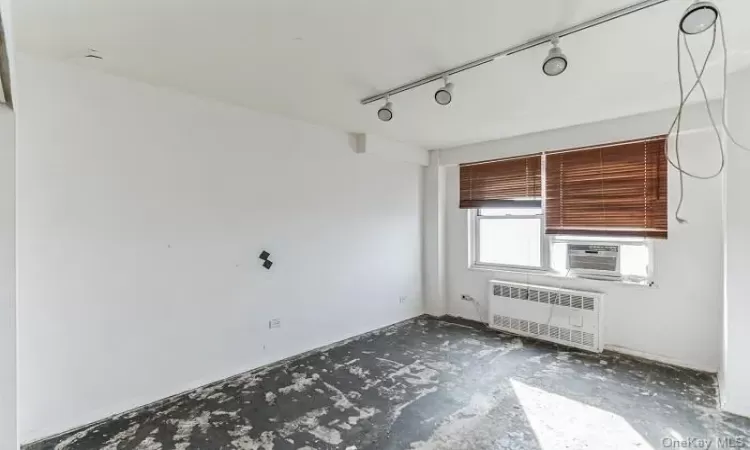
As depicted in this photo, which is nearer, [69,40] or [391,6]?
[391,6]

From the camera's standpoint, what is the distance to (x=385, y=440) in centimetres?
221

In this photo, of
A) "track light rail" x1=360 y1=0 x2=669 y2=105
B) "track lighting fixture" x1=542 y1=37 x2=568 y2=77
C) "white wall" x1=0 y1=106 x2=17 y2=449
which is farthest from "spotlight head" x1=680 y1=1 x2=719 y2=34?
"white wall" x1=0 y1=106 x2=17 y2=449

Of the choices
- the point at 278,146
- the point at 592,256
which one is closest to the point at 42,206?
the point at 278,146

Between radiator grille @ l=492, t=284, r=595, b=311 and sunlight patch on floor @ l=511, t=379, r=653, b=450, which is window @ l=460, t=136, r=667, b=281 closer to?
radiator grille @ l=492, t=284, r=595, b=311

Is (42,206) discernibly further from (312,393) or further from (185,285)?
(312,393)

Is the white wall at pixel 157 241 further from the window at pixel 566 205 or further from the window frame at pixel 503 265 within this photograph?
the window at pixel 566 205

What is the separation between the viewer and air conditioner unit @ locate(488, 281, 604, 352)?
12.1 feet

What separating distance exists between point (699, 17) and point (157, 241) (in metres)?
3.45

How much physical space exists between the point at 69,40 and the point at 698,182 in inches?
195

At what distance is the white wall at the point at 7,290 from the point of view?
167 cm

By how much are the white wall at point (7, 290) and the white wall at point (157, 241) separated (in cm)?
54

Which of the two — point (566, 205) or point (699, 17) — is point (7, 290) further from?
point (566, 205)

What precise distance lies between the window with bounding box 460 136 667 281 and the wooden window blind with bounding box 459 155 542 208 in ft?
0.04

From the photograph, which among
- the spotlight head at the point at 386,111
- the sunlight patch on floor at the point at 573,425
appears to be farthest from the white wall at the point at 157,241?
the sunlight patch on floor at the point at 573,425
